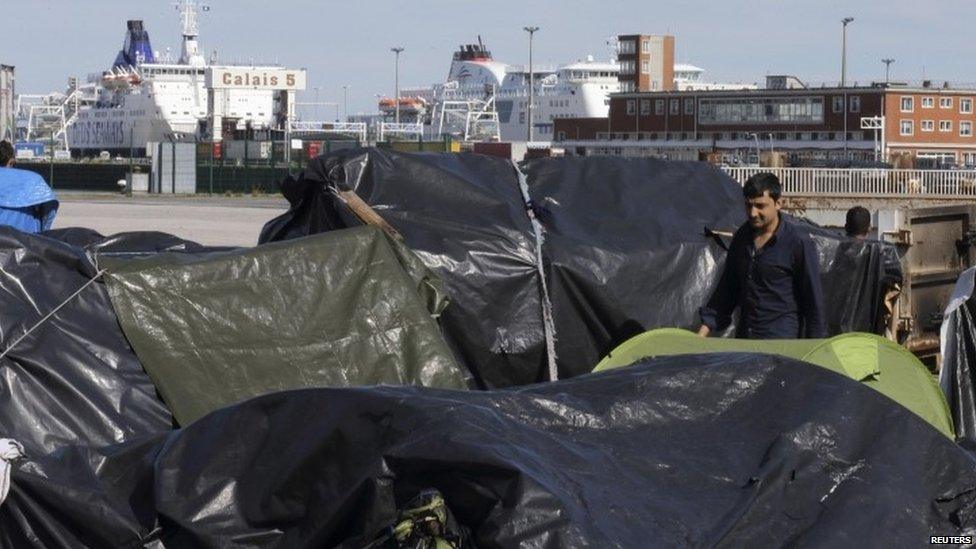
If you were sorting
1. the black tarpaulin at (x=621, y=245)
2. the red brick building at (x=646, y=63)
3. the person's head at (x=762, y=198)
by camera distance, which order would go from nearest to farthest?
the person's head at (x=762, y=198) < the black tarpaulin at (x=621, y=245) < the red brick building at (x=646, y=63)

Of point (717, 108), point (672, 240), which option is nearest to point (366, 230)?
point (672, 240)

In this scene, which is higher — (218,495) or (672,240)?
(672,240)

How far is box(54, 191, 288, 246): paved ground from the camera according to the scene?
23141 mm

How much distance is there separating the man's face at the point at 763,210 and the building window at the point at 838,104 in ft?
186

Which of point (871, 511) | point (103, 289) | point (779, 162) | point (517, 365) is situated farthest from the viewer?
point (779, 162)

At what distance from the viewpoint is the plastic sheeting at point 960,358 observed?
647 centimetres

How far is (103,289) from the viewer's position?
5723 millimetres

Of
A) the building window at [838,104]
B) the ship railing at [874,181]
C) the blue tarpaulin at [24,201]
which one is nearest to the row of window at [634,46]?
the building window at [838,104]

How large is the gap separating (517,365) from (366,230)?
1055 mm

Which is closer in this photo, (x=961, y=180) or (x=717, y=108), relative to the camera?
(x=961, y=180)

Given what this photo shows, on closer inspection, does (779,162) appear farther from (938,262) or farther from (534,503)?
(534,503)

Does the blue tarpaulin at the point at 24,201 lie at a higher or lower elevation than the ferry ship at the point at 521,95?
lower

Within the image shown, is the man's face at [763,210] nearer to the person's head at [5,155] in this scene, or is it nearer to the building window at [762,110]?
the person's head at [5,155]

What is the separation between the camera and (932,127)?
201ft
